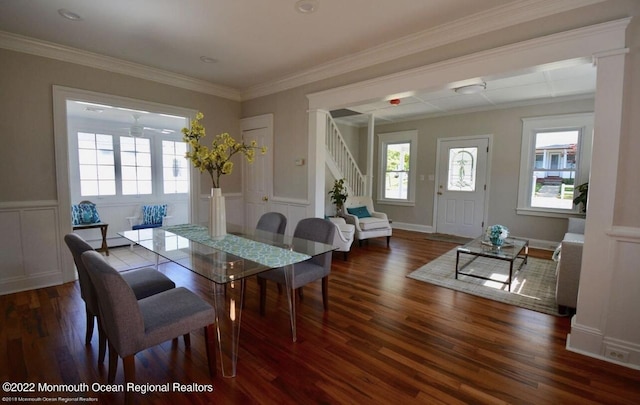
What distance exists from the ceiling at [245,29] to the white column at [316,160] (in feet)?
2.11

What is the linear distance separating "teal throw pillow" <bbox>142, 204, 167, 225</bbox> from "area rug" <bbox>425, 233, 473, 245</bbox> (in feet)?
17.1

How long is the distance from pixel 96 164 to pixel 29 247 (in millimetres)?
2624

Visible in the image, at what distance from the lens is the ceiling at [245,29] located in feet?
7.87

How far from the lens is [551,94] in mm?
4770

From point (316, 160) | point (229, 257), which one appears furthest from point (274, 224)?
point (316, 160)

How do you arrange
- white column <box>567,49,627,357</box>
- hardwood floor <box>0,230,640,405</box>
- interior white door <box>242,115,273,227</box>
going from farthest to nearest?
interior white door <box>242,115,273,227</box> → white column <box>567,49,627,357</box> → hardwood floor <box>0,230,640,405</box>

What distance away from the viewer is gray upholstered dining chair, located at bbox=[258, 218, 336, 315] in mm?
2519

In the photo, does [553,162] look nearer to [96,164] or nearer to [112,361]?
[112,361]

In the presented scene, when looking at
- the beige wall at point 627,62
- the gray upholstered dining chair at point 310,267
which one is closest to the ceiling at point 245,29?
the beige wall at point 627,62

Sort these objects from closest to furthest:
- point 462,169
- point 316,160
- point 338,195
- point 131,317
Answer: point 131,317
point 316,160
point 338,195
point 462,169

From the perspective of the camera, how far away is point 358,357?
208cm

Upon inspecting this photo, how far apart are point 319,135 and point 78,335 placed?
125 inches

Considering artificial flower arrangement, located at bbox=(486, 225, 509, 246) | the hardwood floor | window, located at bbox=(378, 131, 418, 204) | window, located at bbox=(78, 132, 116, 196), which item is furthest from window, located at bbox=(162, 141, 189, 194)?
artificial flower arrangement, located at bbox=(486, 225, 509, 246)

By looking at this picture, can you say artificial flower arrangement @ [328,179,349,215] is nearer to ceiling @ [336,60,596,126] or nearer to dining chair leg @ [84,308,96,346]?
ceiling @ [336,60,596,126]
